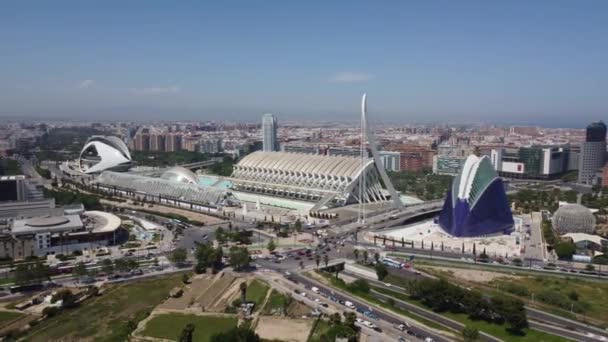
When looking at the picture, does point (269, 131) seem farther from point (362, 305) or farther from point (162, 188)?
point (362, 305)

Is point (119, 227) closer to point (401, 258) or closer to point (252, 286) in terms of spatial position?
point (252, 286)

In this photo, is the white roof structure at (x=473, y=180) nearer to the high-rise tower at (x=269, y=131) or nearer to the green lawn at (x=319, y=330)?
the green lawn at (x=319, y=330)

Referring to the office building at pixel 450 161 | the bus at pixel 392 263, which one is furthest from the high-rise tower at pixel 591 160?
the bus at pixel 392 263

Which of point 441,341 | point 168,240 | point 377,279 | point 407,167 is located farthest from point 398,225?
point 407,167

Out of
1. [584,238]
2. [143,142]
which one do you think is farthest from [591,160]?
[143,142]

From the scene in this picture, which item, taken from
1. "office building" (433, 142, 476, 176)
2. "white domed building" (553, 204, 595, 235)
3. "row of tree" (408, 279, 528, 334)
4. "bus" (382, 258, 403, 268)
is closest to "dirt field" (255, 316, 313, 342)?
"row of tree" (408, 279, 528, 334)

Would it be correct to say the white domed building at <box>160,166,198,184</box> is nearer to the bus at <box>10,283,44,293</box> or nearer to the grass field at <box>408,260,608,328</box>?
the bus at <box>10,283,44,293</box>
